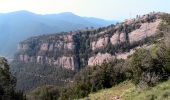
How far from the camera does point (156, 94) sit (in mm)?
26500

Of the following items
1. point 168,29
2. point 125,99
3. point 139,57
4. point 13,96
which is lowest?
point 13,96

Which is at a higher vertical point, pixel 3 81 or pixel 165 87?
pixel 165 87

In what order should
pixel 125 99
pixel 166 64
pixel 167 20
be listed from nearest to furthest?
pixel 125 99
pixel 166 64
pixel 167 20

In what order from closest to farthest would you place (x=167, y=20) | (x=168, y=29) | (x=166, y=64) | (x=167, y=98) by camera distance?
(x=167, y=98), (x=166, y=64), (x=168, y=29), (x=167, y=20)

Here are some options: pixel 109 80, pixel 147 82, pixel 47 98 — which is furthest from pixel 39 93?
pixel 147 82

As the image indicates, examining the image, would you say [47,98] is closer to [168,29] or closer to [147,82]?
[168,29]

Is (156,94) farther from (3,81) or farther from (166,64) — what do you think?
(3,81)

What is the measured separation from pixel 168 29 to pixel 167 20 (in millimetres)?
3454

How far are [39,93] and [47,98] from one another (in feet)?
24.8

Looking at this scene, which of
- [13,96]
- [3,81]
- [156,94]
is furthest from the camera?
[13,96]

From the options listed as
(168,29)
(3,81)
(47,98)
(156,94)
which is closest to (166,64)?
(168,29)

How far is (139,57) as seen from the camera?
37.7 m

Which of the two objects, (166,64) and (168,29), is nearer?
(166,64)

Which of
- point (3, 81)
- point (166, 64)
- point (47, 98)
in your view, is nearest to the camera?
point (166, 64)
